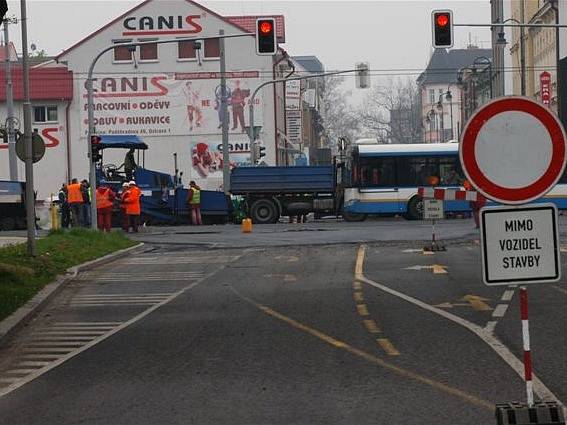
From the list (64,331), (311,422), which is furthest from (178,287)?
(311,422)

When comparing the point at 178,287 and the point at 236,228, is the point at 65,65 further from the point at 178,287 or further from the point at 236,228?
the point at 178,287

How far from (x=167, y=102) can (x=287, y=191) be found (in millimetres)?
28467

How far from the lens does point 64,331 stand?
592 inches

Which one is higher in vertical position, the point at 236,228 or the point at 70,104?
the point at 70,104

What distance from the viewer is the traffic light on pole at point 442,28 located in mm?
32000

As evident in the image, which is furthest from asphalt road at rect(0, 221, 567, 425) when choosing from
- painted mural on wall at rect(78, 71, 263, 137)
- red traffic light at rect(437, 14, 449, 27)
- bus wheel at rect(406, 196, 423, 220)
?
painted mural on wall at rect(78, 71, 263, 137)

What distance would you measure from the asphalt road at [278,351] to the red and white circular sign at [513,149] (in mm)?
1858

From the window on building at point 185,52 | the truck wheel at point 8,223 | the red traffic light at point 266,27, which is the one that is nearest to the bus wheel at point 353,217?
the truck wheel at point 8,223

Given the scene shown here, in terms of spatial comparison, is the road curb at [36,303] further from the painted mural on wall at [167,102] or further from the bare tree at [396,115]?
the bare tree at [396,115]

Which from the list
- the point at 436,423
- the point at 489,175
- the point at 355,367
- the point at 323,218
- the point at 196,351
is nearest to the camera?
the point at 489,175

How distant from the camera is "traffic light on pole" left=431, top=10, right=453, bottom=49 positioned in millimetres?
32000

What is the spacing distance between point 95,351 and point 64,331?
7.01ft

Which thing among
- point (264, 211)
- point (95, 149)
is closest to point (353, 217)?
point (264, 211)

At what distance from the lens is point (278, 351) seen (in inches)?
489
